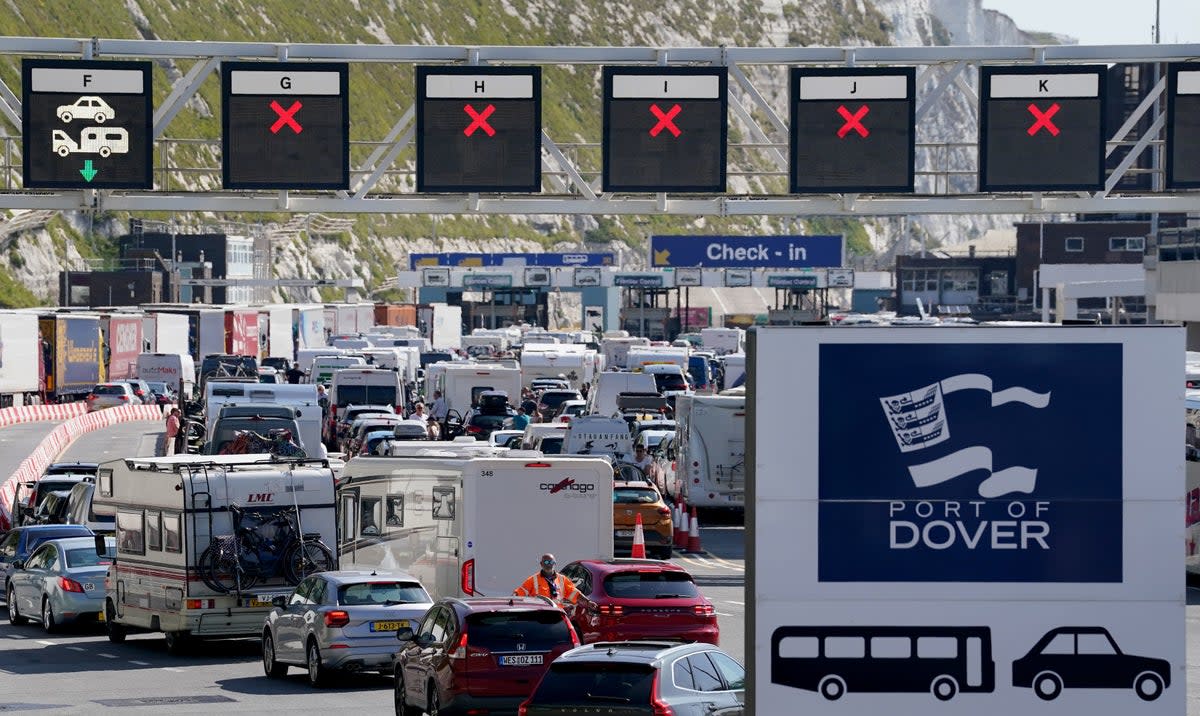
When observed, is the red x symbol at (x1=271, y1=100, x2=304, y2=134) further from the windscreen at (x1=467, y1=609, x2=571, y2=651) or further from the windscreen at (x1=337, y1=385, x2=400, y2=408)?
the windscreen at (x1=337, y1=385, x2=400, y2=408)

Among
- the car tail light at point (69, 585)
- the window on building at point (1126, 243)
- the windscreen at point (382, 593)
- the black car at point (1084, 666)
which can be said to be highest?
the window on building at point (1126, 243)

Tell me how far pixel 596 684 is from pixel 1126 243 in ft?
463

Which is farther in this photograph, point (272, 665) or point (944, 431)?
point (272, 665)

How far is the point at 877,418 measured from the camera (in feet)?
35.8

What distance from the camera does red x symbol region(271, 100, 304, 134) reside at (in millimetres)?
27562

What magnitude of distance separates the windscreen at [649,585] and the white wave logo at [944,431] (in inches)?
443

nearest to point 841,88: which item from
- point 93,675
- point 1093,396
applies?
point 93,675

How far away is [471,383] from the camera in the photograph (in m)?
58.0

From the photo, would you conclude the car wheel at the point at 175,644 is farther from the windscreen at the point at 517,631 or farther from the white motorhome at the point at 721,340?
the white motorhome at the point at 721,340

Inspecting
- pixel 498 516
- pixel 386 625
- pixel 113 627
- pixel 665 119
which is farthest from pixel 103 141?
pixel 386 625

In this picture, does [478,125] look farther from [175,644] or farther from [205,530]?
[175,644]

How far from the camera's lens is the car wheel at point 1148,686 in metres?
10.8

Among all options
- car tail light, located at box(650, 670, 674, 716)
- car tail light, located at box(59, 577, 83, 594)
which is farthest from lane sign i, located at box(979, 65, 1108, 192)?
car tail light, located at box(650, 670, 674, 716)

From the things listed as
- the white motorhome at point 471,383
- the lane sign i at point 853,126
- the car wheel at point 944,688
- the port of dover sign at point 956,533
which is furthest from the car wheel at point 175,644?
the white motorhome at point 471,383
